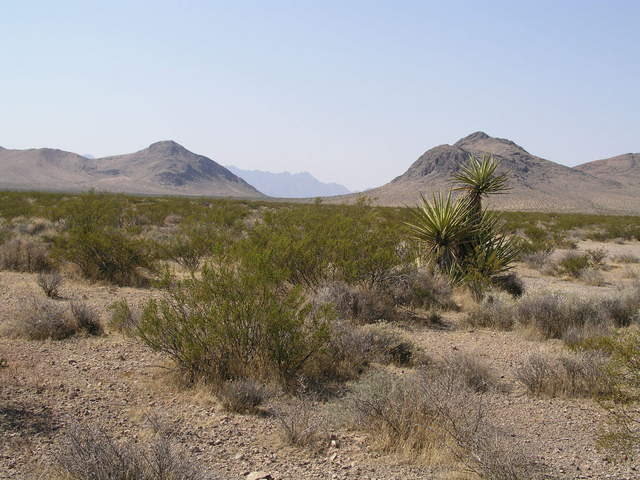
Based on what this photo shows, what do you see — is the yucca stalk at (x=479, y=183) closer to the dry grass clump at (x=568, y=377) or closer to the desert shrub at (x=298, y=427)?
the dry grass clump at (x=568, y=377)

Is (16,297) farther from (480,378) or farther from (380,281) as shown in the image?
(480,378)

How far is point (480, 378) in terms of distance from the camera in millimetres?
6250

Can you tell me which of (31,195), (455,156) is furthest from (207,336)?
(455,156)

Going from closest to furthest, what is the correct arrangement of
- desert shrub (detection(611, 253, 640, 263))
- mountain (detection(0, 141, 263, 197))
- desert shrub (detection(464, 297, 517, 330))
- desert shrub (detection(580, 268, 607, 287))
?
desert shrub (detection(464, 297, 517, 330)) → desert shrub (detection(580, 268, 607, 287)) → desert shrub (detection(611, 253, 640, 263)) → mountain (detection(0, 141, 263, 197))

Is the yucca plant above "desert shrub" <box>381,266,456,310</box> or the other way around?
above

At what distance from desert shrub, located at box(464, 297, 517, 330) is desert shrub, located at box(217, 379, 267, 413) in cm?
521

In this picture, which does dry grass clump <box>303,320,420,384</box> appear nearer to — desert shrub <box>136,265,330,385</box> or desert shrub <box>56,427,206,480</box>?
desert shrub <box>136,265,330,385</box>

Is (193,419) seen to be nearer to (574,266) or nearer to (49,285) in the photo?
(49,285)

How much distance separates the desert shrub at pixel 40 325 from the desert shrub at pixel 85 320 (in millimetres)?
98

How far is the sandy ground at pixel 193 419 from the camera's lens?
13.8 feet

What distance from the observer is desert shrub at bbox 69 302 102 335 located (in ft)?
25.2

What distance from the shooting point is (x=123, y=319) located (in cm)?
715

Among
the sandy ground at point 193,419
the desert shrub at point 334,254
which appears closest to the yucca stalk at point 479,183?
the desert shrub at point 334,254

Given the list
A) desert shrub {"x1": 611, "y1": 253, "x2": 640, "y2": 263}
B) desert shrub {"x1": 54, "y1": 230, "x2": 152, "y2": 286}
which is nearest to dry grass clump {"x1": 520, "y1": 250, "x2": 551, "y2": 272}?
desert shrub {"x1": 611, "y1": 253, "x2": 640, "y2": 263}
